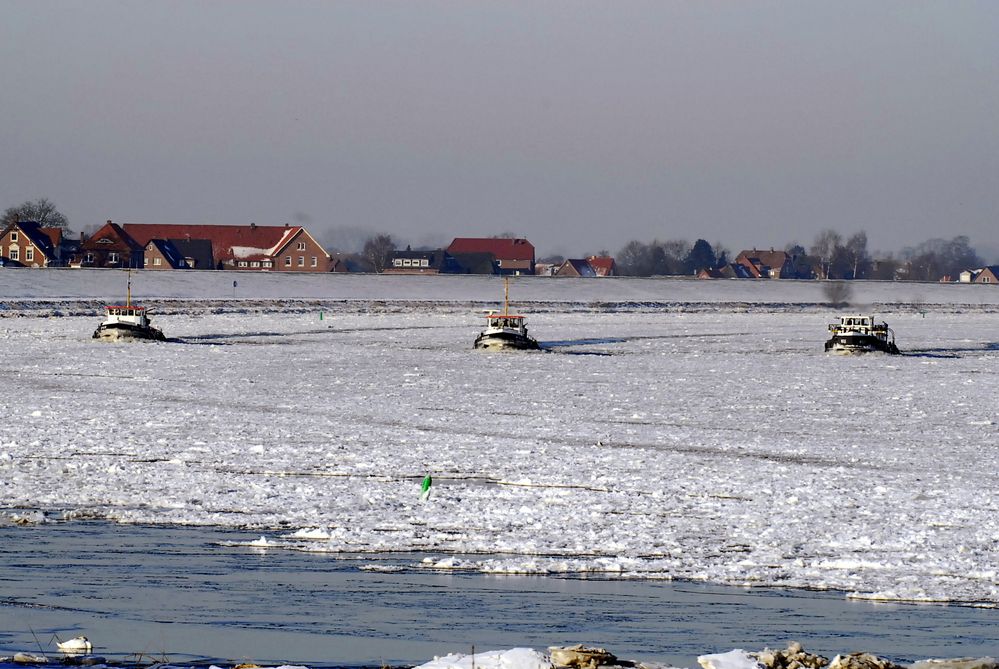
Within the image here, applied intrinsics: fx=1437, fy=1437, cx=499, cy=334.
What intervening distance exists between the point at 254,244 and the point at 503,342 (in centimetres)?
11174

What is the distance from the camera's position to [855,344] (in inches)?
2003

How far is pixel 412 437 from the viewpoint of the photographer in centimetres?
2153

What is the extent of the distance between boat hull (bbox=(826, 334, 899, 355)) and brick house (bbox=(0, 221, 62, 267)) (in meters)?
99.3

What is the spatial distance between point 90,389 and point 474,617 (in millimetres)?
20923

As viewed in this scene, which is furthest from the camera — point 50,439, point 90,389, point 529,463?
point 90,389

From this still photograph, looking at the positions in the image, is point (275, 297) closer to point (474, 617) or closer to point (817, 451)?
point (817, 451)

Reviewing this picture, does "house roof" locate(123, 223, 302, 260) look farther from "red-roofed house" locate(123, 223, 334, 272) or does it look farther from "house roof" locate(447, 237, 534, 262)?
"house roof" locate(447, 237, 534, 262)

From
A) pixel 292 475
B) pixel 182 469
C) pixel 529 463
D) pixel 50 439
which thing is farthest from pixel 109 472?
pixel 529 463

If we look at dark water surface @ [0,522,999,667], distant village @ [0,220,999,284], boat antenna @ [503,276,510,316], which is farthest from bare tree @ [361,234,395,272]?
dark water surface @ [0,522,999,667]

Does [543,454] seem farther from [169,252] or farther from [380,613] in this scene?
[169,252]

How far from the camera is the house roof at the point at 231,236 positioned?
155500 millimetres

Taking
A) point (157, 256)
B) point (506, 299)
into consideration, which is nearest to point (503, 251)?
point (157, 256)

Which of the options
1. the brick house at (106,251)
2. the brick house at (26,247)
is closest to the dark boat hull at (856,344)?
the brick house at (106,251)

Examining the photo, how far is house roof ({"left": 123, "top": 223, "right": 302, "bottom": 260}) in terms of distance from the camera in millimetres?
155500
